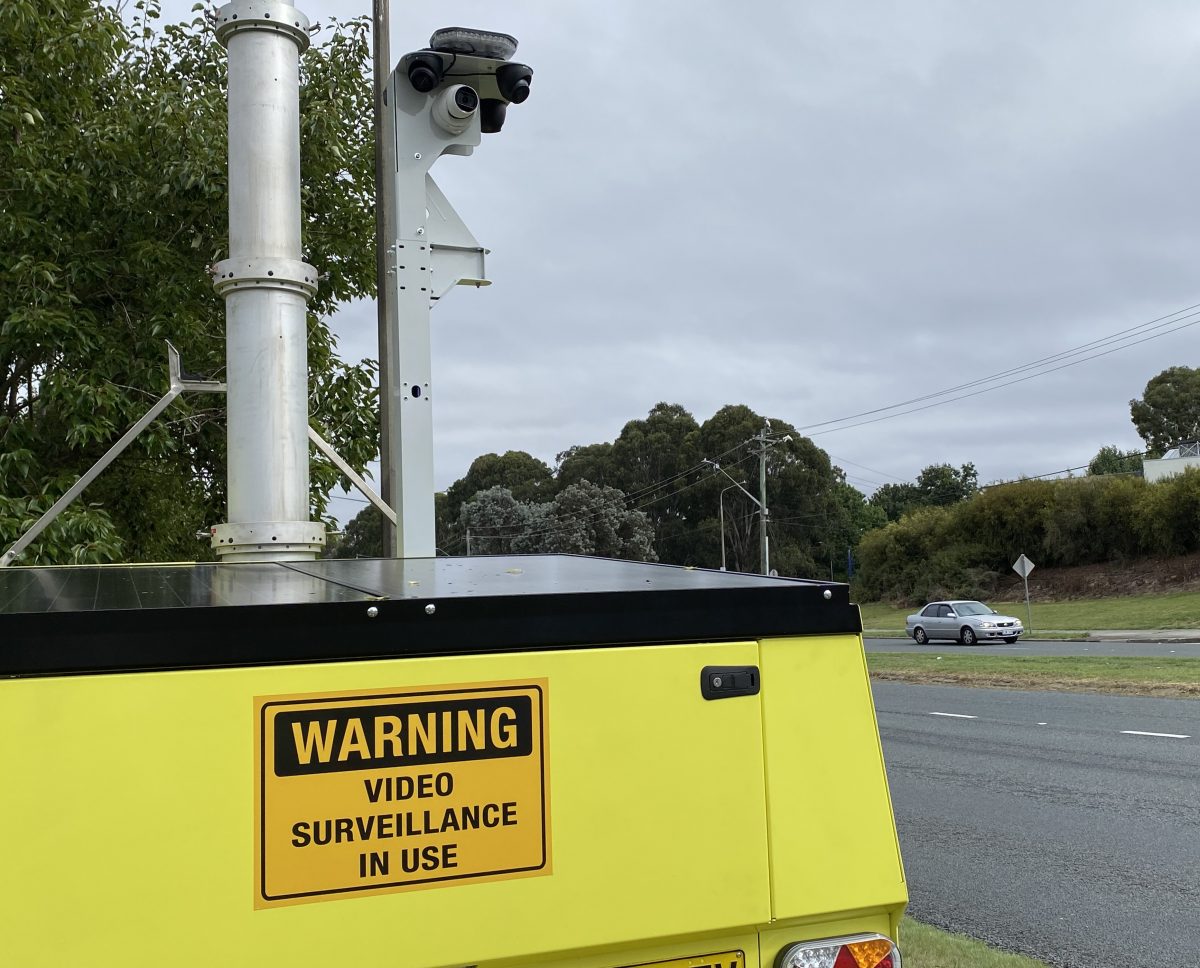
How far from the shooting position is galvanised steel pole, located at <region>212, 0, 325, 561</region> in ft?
12.0

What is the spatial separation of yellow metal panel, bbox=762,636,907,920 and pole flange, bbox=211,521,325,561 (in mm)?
2082

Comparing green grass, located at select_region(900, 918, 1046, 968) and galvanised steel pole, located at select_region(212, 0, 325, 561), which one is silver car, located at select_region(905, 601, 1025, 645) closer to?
green grass, located at select_region(900, 918, 1046, 968)

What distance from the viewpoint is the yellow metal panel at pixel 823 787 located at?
6.56 feet

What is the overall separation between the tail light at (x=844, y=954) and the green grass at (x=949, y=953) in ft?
11.5

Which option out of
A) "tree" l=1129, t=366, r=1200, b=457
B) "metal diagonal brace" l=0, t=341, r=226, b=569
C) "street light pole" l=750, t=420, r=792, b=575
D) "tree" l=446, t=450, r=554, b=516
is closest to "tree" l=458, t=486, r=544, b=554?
"tree" l=446, t=450, r=554, b=516

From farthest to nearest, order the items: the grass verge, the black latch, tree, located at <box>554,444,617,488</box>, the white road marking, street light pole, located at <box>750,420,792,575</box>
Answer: tree, located at <box>554,444,617,488</box>
street light pole, located at <box>750,420,792,575</box>
the grass verge
the white road marking
the black latch

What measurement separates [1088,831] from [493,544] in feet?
221

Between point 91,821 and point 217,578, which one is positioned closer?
point 91,821

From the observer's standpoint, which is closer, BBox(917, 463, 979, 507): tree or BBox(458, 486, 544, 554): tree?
BBox(458, 486, 544, 554): tree

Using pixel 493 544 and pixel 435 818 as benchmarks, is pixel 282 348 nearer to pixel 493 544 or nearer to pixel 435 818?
pixel 435 818

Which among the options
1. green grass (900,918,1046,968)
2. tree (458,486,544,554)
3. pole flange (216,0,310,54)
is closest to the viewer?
pole flange (216,0,310,54)

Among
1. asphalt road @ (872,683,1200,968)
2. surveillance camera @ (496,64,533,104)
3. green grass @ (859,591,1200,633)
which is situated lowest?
asphalt road @ (872,683,1200,968)

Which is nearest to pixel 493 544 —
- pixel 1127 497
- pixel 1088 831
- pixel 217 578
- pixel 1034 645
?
pixel 1127 497

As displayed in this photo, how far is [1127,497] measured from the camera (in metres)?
48.5
